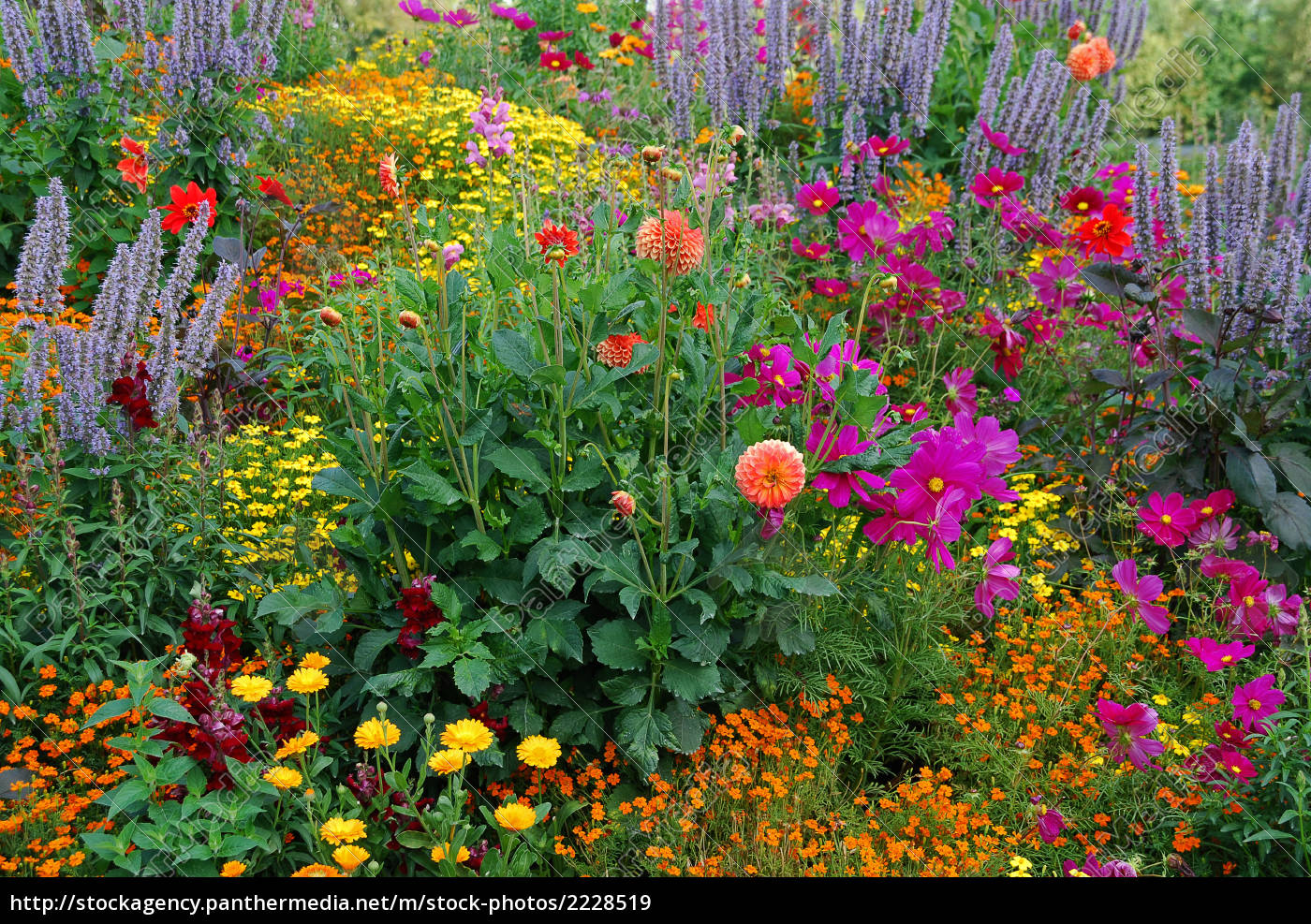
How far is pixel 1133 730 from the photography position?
2.21m

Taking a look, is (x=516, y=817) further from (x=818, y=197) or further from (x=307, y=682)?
(x=818, y=197)

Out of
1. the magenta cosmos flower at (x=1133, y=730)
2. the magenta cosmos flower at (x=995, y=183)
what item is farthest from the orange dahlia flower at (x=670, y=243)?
the magenta cosmos flower at (x=995, y=183)

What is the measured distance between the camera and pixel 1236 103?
43.7 feet

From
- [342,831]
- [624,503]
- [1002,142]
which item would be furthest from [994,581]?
[1002,142]

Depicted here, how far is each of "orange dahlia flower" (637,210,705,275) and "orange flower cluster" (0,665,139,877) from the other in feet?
4.56

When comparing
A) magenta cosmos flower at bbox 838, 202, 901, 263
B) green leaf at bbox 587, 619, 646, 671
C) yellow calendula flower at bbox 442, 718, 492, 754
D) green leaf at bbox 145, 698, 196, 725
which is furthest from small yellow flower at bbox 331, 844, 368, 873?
magenta cosmos flower at bbox 838, 202, 901, 263

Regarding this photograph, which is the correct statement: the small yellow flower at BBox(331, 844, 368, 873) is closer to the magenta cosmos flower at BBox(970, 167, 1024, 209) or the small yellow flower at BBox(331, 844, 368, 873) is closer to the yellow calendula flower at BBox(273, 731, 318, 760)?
the yellow calendula flower at BBox(273, 731, 318, 760)

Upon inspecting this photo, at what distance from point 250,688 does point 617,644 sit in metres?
0.72

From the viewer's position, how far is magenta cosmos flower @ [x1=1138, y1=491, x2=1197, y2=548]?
278 centimetres

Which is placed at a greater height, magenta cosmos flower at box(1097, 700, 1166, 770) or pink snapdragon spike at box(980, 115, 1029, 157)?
pink snapdragon spike at box(980, 115, 1029, 157)
